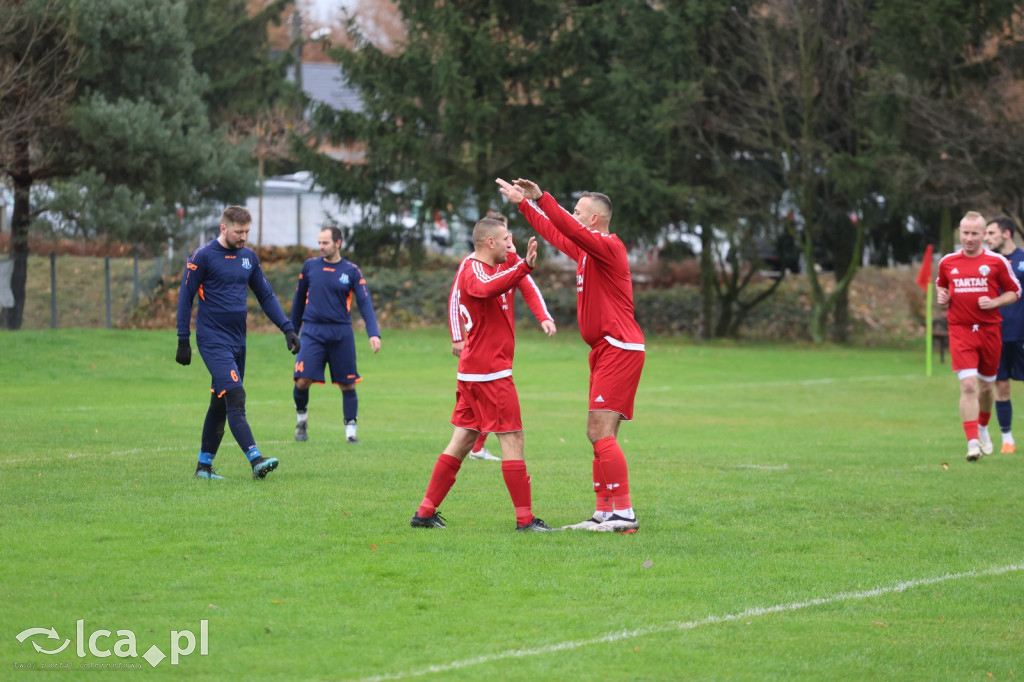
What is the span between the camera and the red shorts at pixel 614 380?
829 cm

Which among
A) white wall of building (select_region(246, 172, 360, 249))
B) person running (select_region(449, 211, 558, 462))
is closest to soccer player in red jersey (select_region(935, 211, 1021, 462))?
person running (select_region(449, 211, 558, 462))

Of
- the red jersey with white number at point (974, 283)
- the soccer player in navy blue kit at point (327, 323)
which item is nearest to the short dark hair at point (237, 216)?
the soccer player in navy blue kit at point (327, 323)

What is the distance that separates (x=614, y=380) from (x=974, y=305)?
6.12 meters

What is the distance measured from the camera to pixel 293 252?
40906 mm

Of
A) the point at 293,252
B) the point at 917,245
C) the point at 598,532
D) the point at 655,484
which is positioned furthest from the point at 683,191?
the point at 598,532

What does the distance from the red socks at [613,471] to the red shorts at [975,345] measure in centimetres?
597

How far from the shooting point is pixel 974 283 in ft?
41.5

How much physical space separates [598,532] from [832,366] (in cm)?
2198

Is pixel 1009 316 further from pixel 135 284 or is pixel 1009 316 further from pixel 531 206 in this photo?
pixel 135 284

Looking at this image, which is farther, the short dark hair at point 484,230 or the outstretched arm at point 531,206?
the short dark hair at point 484,230

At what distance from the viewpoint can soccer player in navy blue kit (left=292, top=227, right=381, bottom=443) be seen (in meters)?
13.7

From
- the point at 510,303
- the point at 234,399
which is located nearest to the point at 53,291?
the point at 234,399

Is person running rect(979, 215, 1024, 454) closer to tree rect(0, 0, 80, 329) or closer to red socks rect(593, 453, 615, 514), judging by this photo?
red socks rect(593, 453, 615, 514)

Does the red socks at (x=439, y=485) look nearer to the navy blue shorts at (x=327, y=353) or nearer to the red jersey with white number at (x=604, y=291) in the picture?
the red jersey with white number at (x=604, y=291)
